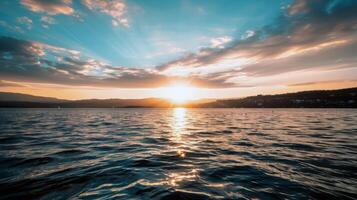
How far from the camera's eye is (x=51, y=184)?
22.0 ft

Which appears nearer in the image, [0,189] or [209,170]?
[0,189]

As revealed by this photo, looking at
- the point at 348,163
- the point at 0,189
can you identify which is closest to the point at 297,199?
the point at 348,163

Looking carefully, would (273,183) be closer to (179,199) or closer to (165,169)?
(179,199)

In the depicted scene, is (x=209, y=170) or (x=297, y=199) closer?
(x=297, y=199)

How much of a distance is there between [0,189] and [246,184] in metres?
8.81

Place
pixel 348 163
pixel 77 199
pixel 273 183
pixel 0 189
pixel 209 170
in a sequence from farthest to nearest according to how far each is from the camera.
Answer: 1. pixel 348 163
2. pixel 209 170
3. pixel 273 183
4. pixel 0 189
5. pixel 77 199

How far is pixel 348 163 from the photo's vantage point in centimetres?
902

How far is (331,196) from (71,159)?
468 inches

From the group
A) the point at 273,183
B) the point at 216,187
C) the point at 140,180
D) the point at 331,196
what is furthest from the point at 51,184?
the point at 331,196

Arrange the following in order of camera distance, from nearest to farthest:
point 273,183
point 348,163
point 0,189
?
1. point 0,189
2. point 273,183
3. point 348,163

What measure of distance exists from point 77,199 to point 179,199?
10.2 ft

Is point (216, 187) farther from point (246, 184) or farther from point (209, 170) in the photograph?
point (209, 170)

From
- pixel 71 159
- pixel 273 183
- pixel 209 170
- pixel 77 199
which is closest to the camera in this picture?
pixel 77 199

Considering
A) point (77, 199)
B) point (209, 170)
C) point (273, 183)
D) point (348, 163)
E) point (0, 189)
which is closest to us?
point (77, 199)
